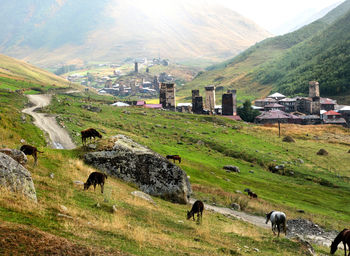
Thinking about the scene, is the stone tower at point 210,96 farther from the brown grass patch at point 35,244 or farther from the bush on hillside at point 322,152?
the brown grass patch at point 35,244

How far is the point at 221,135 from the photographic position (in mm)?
85438

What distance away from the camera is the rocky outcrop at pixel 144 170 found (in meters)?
29.2

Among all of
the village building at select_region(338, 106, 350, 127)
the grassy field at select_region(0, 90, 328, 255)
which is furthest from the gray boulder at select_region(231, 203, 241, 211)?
the village building at select_region(338, 106, 350, 127)

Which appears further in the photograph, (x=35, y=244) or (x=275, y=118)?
(x=275, y=118)

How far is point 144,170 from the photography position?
2945 cm

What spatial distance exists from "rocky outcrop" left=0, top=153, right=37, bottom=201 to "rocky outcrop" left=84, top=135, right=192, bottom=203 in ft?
42.1

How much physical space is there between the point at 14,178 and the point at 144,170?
14.4 meters

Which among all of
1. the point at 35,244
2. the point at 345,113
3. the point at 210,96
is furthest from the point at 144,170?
the point at 345,113

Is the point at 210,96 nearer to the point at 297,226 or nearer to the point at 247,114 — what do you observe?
the point at 247,114

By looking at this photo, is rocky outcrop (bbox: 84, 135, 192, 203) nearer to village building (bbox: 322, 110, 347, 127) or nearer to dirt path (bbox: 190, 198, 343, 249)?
dirt path (bbox: 190, 198, 343, 249)

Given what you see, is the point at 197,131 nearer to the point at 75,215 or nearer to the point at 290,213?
the point at 290,213

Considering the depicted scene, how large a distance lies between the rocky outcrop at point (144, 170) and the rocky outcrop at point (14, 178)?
12.8 m

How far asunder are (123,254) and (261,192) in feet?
125

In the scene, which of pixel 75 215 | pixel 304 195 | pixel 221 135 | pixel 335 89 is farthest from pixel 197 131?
pixel 335 89
